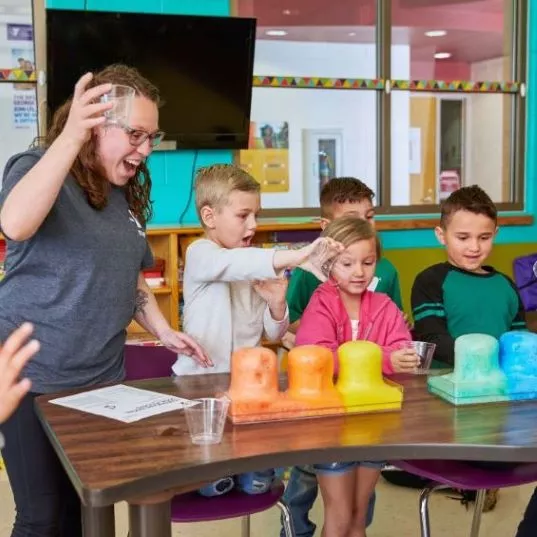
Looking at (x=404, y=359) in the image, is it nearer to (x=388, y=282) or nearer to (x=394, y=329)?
(x=394, y=329)

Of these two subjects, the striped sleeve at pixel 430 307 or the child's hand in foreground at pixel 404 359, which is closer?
the child's hand in foreground at pixel 404 359

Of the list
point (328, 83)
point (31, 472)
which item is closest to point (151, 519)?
point (31, 472)

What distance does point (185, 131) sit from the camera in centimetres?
436

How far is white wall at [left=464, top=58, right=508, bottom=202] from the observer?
5371 mm

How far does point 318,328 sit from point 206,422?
0.64 metres

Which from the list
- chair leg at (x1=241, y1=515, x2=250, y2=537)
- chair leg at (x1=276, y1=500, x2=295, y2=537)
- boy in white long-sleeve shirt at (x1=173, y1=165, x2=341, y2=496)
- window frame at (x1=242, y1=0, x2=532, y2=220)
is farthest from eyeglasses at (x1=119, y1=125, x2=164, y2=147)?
window frame at (x1=242, y1=0, x2=532, y2=220)

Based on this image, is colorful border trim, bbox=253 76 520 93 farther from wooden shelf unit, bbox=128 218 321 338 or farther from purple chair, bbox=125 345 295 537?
purple chair, bbox=125 345 295 537

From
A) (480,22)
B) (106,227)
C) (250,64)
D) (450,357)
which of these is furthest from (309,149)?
(106,227)

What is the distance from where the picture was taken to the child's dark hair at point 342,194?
2.98 metres

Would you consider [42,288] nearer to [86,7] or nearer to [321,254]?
[321,254]

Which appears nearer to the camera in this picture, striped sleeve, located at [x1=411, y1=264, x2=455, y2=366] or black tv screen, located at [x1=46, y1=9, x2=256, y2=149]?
striped sleeve, located at [x1=411, y1=264, x2=455, y2=366]

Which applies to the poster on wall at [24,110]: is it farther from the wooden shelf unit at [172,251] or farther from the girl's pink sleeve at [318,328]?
the girl's pink sleeve at [318,328]

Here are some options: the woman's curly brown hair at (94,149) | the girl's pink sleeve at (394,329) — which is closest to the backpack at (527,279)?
the girl's pink sleeve at (394,329)

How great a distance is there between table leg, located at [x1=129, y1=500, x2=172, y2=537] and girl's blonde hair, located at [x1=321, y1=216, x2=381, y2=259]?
958 millimetres
